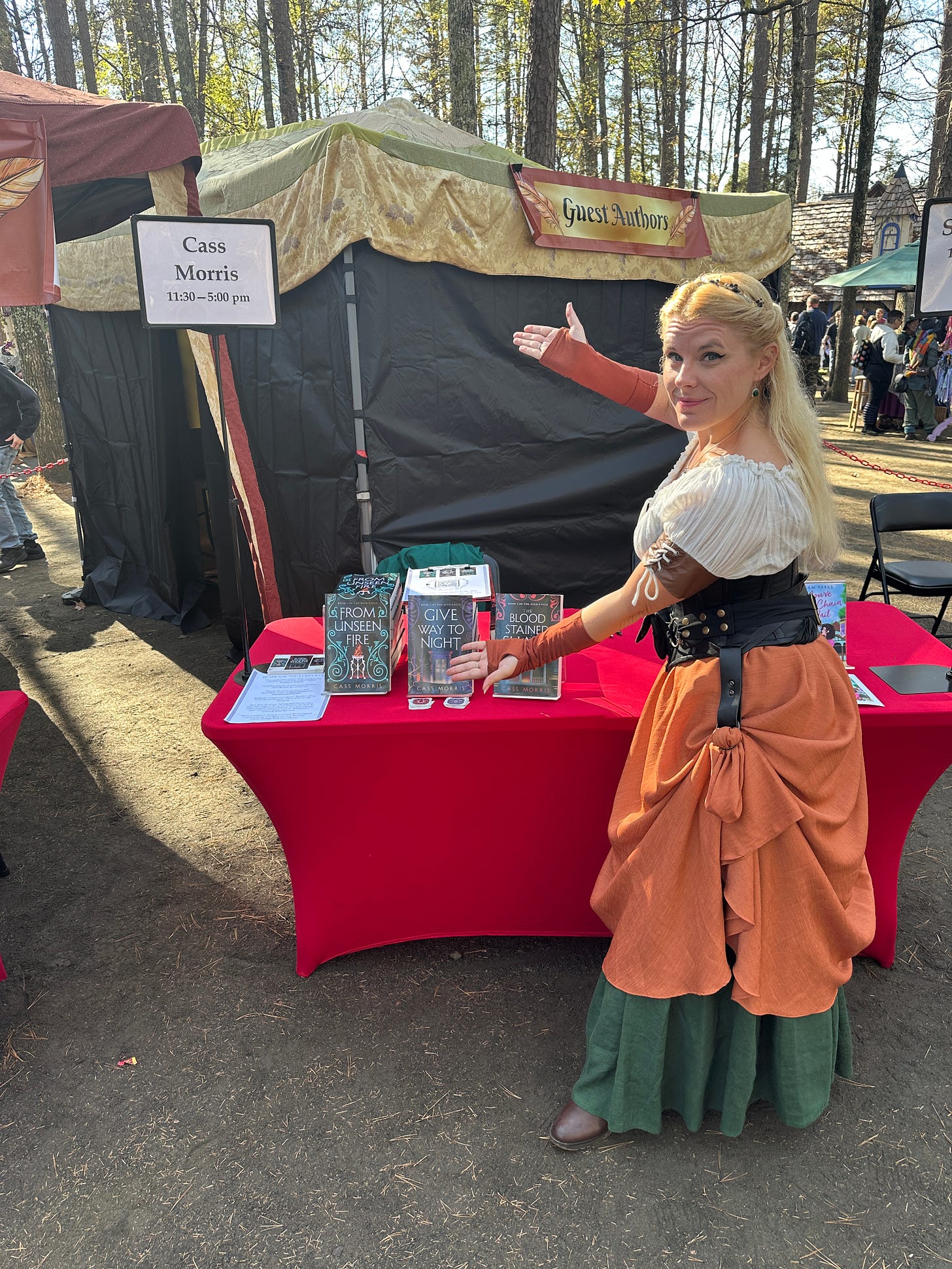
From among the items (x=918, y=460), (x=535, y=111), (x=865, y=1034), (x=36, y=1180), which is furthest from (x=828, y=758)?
(x=918, y=460)

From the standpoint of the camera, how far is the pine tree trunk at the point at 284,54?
13.1 meters

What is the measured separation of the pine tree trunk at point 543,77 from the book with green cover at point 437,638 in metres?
6.81

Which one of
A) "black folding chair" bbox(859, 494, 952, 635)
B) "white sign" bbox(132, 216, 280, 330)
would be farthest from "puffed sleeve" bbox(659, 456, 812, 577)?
"black folding chair" bbox(859, 494, 952, 635)

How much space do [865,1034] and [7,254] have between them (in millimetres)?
3846

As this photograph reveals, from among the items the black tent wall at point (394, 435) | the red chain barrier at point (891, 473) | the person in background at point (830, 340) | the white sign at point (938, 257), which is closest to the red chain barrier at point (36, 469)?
the black tent wall at point (394, 435)

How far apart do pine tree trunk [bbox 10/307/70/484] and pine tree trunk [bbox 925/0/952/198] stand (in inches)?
402

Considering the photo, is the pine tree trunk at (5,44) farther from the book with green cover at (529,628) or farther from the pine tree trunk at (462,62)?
the book with green cover at (529,628)

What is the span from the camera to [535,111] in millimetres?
7828

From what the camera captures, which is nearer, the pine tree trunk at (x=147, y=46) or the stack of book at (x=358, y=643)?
the stack of book at (x=358, y=643)

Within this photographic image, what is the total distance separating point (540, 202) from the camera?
4.82 metres

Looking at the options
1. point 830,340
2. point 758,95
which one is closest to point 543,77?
point 830,340

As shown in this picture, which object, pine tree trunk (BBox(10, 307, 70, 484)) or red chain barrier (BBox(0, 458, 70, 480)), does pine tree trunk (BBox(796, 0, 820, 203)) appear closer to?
pine tree trunk (BBox(10, 307, 70, 484))

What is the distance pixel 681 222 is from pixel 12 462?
5.17 metres

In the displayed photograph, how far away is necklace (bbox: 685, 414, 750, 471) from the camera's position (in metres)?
1.77
